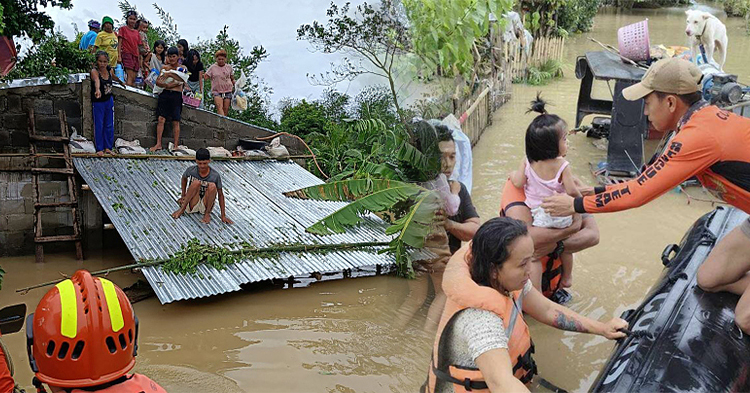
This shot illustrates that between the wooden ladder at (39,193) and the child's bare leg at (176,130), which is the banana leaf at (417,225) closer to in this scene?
the wooden ladder at (39,193)

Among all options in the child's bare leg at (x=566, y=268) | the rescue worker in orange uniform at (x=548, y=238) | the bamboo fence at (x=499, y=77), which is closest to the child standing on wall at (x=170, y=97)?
the bamboo fence at (x=499, y=77)

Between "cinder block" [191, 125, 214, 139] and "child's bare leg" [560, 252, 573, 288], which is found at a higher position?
"cinder block" [191, 125, 214, 139]

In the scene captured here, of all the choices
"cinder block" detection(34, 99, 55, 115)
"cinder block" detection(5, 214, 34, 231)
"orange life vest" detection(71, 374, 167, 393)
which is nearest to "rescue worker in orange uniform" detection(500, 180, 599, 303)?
"orange life vest" detection(71, 374, 167, 393)

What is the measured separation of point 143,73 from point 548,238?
8659 mm

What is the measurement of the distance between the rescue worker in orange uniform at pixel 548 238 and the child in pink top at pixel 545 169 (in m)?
0.06

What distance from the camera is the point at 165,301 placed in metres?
6.02

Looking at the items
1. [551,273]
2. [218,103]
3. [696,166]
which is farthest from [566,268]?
[218,103]

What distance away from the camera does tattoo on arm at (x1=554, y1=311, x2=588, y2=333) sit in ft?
11.3

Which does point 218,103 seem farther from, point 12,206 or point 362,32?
point 12,206

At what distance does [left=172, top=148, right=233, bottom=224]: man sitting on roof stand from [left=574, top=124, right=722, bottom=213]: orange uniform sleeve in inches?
183

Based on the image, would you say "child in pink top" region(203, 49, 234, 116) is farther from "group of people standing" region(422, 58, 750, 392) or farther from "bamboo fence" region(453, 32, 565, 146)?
"group of people standing" region(422, 58, 750, 392)

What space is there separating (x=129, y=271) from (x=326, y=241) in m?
2.25

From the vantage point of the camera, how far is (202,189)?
7797 millimetres

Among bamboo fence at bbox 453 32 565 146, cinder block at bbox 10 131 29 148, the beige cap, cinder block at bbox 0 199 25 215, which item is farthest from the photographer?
bamboo fence at bbox 453 32 565 146
